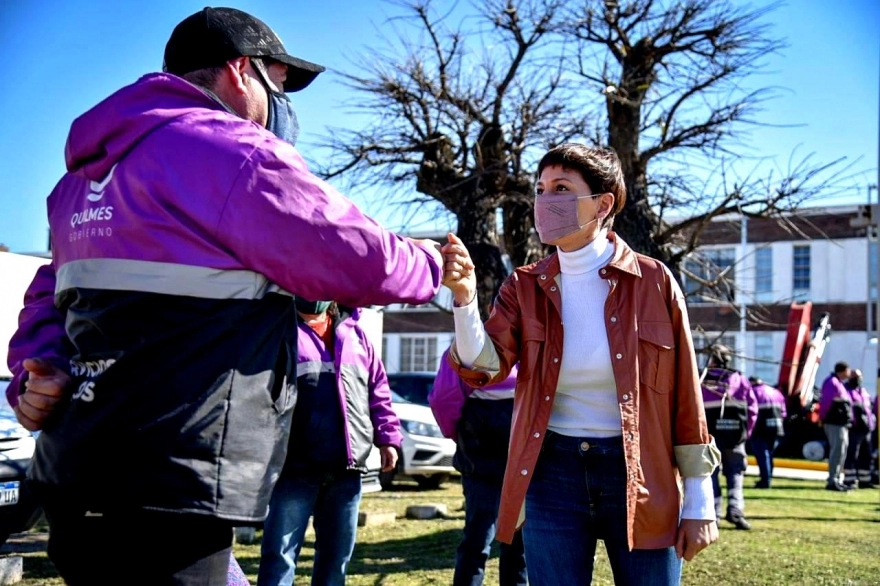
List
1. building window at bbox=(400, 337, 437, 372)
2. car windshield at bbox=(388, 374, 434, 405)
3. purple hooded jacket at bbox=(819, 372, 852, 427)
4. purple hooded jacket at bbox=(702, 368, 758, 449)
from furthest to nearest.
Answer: building window at bbox=(400, 337, 437, 372)
car windshield at bbox=(388, 374, 434, 405)
purple hooded jacket at bbox=(819, 372, 852, 427)
purple hooded jacket at bbox=(702, 368, 758, 449)

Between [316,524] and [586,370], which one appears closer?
[586,370]

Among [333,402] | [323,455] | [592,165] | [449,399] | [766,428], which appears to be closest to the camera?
[592,165]

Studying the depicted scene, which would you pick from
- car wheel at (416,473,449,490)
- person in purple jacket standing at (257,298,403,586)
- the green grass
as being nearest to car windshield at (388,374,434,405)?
car wheel at (416,473,449,490)

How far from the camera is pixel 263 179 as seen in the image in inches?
78.0

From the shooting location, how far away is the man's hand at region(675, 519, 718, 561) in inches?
119

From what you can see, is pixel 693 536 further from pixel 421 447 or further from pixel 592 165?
pixel 421 447

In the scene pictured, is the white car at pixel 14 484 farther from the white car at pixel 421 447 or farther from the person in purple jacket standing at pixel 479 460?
the white car at pixel 421 447

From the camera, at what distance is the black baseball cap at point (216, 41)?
2275 mm

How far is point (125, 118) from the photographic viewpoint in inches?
83.0

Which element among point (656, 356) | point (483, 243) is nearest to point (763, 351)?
point (483, 243)

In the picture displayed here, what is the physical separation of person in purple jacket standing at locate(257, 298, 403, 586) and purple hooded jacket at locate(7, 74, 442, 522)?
2.53 meters

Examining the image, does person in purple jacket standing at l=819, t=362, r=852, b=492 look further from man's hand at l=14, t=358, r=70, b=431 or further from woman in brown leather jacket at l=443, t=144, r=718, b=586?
man's hand at l=14, t=358, r=70, b=431

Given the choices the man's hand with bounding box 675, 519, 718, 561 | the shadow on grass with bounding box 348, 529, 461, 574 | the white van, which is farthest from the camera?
the shadow on grass with bounding box 348, 529, 461, 574

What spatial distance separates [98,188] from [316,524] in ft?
10.1
